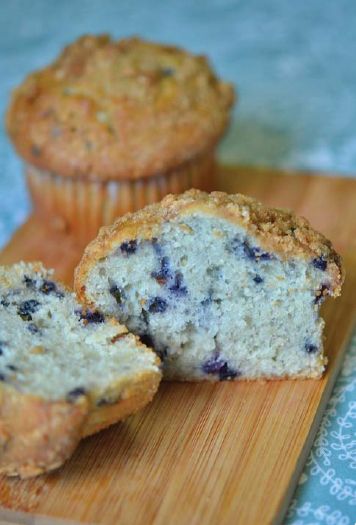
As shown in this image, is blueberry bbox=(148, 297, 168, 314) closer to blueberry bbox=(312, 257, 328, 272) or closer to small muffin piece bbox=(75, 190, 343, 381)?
small muffin piece bbox=(75, 190, 343, 381)

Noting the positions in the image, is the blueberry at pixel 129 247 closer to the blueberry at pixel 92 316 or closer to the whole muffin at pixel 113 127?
the blueberry at pixel 92 316

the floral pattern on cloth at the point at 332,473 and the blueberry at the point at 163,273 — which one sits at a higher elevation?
the blueberry at the point at 163,273

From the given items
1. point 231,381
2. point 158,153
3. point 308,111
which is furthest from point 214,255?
point 308,111

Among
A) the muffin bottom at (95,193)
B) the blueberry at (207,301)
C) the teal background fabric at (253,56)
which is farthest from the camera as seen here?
the teal background fabric at (253,56)

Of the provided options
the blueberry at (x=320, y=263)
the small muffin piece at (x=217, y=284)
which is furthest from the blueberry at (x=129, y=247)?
the blueberry at (x=320, y=263)

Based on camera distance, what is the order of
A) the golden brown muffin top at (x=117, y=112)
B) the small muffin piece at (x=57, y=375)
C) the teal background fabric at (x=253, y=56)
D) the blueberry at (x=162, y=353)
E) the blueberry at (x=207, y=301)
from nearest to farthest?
the small muffin piece at (x=57, y=375) < the blueberry at (x=207, y=301) < the blueberry at (x=162, y=353) < the golden brown muffin top at (x=117, y=112) < the teal background fabric at (x=253, y=56)

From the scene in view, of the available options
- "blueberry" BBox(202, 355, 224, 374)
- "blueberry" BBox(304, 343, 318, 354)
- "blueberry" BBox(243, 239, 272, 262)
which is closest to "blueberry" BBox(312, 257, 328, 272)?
"blueberry" BBox(243, 239, 272, 262)

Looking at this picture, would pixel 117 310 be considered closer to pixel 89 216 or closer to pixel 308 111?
pixel 89 216
